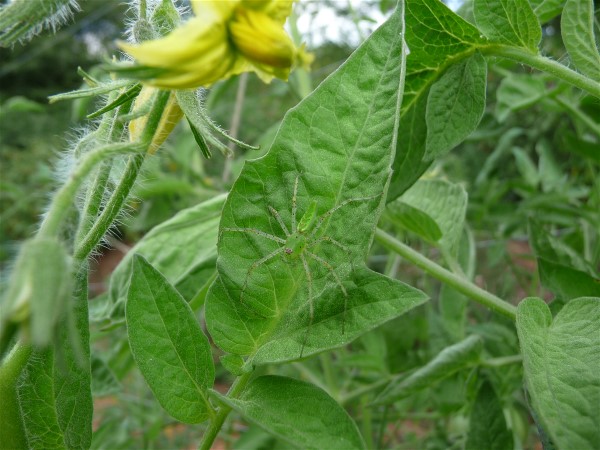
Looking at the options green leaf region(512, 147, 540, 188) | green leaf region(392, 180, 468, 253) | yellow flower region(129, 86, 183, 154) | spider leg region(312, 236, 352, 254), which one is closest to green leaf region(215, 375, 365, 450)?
spider leg region(312, 236, 352, 254)

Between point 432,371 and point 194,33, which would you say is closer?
point 194,33

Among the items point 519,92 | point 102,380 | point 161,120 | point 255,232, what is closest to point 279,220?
point 255,232

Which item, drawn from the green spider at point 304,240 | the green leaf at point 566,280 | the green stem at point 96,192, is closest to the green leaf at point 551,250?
the green leaf at point 566,280

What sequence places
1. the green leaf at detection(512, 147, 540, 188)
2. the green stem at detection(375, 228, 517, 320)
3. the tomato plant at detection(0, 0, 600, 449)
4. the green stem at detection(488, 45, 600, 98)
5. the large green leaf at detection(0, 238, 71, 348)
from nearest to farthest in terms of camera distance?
the large green leaf at detection(0, 238, 71, 348), the tomato plant at detection(0, 0, 600, 449), the green stem at detection(488, 45, 600, 98), the green stem at detection(375, 228, 517, 320), the green leaf at detection(512, 147, 540, 188)

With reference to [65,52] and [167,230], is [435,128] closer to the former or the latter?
[167,230]

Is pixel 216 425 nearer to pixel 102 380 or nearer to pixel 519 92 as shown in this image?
pixel 102 380

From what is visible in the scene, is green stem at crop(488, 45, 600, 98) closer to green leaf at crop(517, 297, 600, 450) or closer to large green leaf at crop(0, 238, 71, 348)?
green leaf at crop(517, 297, 600, 450)

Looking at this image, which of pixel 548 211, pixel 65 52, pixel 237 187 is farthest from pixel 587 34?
pixel 65 52
